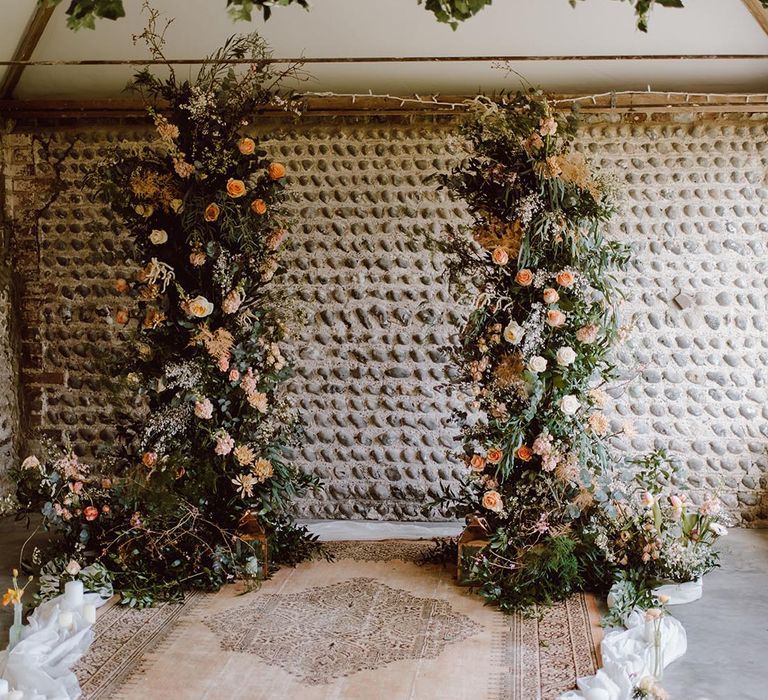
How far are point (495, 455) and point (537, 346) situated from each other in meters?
0.67

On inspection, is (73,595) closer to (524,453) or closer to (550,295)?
(524,453)

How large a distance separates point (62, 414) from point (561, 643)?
457 cm

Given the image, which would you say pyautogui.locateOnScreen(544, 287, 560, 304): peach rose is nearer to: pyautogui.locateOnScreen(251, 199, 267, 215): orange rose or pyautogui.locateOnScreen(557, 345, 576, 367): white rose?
pyautogui.locateOnScreen(557, 345, 576, 367): white rose

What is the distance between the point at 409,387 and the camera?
707 cm

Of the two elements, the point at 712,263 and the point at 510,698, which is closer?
the point at 510,698

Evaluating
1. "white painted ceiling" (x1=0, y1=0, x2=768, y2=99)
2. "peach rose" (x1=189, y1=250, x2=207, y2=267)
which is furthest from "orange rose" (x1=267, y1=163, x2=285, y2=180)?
"white painted ceiling" (x1=0, y1=0, x2=768, y2=99)

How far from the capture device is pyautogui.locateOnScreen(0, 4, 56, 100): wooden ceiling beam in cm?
620

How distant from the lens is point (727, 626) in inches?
192

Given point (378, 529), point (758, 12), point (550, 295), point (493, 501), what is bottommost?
point (378, 529)

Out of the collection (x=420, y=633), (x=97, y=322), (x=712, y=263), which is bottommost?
(x=420, y=633)

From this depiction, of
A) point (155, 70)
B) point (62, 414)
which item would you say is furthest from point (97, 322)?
point (155, 70)

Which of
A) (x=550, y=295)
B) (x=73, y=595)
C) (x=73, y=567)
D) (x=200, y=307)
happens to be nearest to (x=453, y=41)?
(x=550, y=295)

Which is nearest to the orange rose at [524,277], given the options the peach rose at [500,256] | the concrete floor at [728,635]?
the peach rose at [500,256]

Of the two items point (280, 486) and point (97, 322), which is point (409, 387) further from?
point (97, 322)
